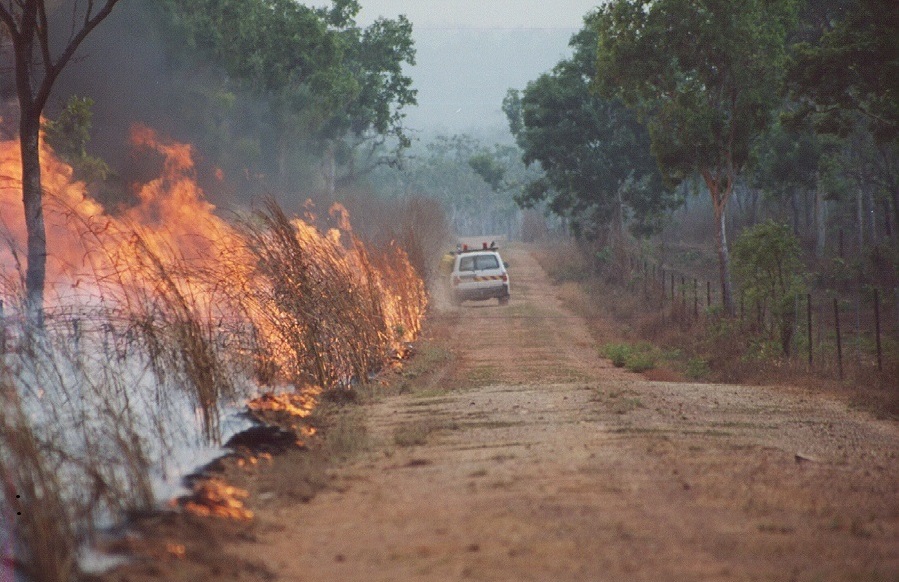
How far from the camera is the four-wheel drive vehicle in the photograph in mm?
34031

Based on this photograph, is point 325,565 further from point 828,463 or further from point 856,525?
point 828,463

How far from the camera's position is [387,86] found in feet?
183

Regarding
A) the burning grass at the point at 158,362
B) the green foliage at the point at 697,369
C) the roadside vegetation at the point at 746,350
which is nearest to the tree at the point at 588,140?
the roadside vegetation at the point at 746,350

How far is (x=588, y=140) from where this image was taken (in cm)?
4153

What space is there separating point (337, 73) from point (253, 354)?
37.2 m

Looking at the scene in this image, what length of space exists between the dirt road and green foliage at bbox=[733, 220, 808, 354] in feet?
22.5

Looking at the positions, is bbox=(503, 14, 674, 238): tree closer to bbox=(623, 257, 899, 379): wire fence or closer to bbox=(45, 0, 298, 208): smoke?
bbox=(623, 257, 899, 379): wire fence

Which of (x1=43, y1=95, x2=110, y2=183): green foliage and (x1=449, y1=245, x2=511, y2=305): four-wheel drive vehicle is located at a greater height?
(x1=43, y1=95, x2=110, y2=183): green foliage

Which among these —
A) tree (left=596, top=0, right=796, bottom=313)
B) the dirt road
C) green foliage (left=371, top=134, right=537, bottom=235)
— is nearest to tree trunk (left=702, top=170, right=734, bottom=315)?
tree (left=596, top=0, right=796, bottom=313)

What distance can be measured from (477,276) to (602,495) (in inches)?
1067

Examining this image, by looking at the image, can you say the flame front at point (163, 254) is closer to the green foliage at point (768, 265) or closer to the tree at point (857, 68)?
the green foliage at point (768, 265)

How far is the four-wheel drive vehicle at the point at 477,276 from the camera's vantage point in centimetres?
3403

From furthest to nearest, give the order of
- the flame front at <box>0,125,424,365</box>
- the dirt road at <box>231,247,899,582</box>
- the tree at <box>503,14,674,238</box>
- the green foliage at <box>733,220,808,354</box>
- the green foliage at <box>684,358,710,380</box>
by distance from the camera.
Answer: the tree at <box>503,14,674,238</box>, the green foliage at <box>733,220,808,354</box>, the green foliage at <box>684,358,710,380</box>, the flame front at <box>0,125,424,365</box>, the dirt road at <box>231,247,899,582</box>

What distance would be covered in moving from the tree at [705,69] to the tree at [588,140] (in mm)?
15368
